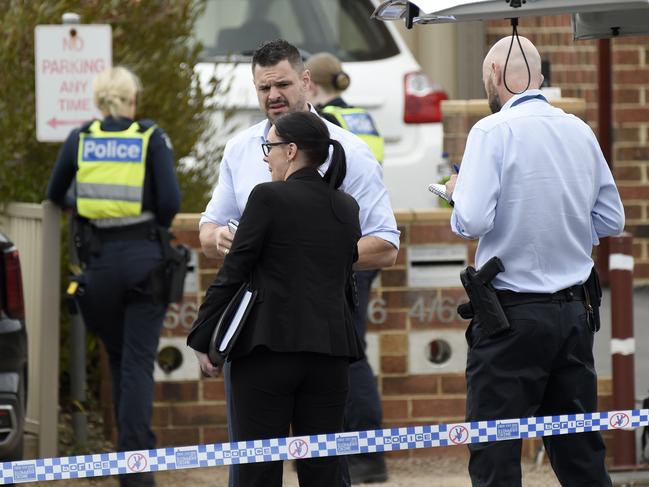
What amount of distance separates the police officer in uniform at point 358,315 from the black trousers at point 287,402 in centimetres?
166

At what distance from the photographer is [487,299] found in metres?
5.57

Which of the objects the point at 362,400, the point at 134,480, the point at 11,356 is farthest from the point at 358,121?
the point at 11,356

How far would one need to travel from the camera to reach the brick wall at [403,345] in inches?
324

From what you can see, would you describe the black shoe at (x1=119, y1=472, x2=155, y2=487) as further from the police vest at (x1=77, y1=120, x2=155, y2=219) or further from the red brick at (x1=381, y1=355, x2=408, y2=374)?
the red brick at (x1=381, y1=355, x2=408, y2=374)

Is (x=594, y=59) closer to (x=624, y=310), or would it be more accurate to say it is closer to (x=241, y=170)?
(x=624, y=310)

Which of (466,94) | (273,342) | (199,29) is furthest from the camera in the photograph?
(466,94)

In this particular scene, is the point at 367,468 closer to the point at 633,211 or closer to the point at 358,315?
the point at 358,315

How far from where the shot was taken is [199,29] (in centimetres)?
1120

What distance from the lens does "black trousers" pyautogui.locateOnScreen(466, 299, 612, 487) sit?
5566 mm

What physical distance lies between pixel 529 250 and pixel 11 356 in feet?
7.44

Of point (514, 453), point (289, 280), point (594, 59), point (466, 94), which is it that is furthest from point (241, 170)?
point (466, 94)

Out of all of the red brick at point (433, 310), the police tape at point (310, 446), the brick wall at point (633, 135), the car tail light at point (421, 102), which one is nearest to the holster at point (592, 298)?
the police tape at point (310, 446)

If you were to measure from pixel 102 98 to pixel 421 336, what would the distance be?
1900 mm

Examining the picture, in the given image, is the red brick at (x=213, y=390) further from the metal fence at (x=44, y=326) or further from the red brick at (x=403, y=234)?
the red brick at (x=403, y=234)
